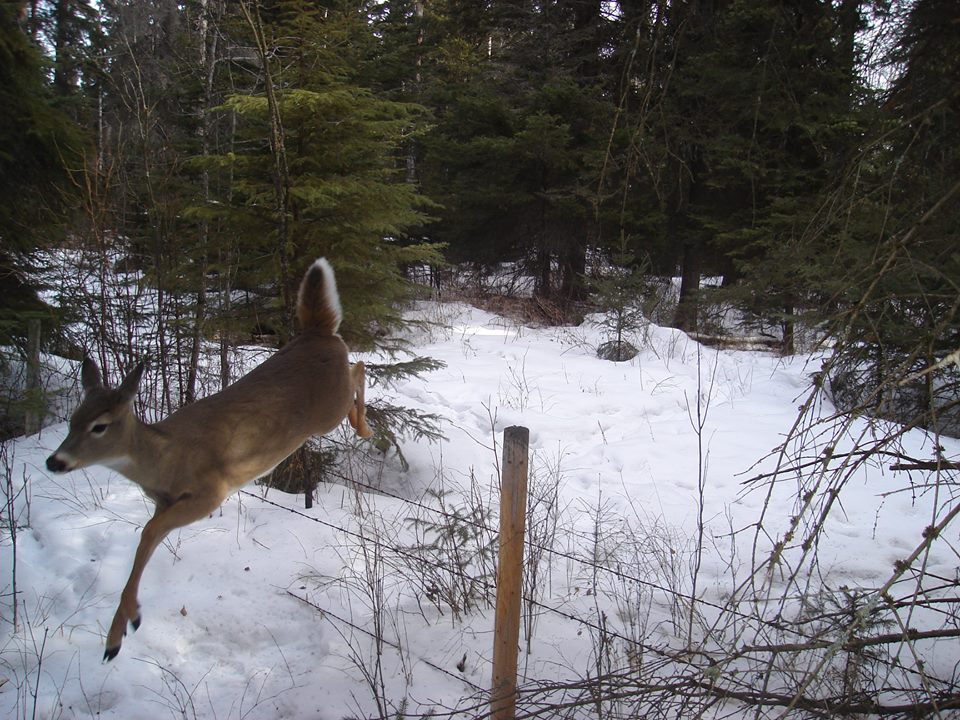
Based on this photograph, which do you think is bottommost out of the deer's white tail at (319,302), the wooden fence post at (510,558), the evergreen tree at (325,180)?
the wooden fence post at (510,558)

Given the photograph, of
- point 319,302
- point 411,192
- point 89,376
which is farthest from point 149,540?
point 411,192

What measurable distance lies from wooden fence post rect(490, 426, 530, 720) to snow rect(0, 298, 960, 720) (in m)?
0.26

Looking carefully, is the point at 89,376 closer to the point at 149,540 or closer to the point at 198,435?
the point at 198,435

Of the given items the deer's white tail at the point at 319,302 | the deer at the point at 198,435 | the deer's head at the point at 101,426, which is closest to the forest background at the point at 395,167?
the deer's white tail at the point at 319,302

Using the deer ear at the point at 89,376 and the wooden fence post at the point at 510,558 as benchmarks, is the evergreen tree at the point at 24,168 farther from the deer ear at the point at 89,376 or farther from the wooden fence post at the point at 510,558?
the wooden fence post at the point at 510,558

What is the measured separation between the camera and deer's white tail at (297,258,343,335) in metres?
2.54

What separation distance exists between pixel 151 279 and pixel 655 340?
26.3 feet

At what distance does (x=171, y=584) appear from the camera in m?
3.90

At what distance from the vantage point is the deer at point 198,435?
168 centimetres

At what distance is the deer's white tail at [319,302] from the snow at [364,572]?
1.19 metres

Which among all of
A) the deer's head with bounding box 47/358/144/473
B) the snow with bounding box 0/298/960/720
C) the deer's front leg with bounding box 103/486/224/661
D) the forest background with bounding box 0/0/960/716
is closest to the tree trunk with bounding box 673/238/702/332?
the forest background with bounding box 0/0/960/716

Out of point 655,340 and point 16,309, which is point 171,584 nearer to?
point 16,309

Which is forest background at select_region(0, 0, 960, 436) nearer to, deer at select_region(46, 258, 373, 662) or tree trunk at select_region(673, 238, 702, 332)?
deer at select_region(46, 258, 373, 662)

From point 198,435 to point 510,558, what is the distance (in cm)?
123
